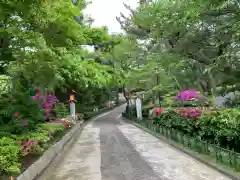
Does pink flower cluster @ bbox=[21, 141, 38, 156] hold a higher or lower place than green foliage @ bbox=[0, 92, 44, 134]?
lower

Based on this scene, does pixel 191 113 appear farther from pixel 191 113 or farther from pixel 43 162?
pixel 43 162

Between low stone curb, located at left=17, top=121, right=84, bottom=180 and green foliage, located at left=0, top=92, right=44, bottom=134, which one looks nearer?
low stone curb, located at left=17, top=121, right=84, bottom=180

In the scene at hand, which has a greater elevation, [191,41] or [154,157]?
[191,41]

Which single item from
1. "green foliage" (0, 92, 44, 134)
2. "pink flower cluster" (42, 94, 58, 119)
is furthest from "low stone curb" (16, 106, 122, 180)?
"pink flower cluster" (42, 94, 58, 119)

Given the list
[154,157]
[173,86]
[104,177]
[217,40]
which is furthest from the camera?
[173,86]

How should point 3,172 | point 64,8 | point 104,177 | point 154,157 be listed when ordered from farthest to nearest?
point 154,157, point 64,8, point 104,177, point 3,172

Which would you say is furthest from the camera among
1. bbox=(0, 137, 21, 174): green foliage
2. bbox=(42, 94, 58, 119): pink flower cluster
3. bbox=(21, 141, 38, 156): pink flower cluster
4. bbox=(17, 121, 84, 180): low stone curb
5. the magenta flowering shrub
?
bbox=(42, 94, 58, 119): pink flower cluster

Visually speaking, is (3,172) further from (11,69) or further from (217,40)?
(217,40)

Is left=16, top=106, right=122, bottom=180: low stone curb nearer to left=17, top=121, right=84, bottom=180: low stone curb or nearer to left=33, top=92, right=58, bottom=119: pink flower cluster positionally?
left=17, top=121, right=84, bottom=180: low stone curb

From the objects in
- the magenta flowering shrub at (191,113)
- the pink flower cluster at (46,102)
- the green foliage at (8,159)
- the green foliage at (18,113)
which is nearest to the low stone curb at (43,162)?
the green foliage at (8,159)

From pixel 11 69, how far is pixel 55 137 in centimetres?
649

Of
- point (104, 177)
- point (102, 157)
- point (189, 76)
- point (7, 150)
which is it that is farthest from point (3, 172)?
point (189, 76)

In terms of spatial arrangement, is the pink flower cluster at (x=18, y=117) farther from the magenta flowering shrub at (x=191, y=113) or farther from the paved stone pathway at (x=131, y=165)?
the magenta flowering shrub at (x=191, y=113)

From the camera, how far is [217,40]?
49.2 feet
